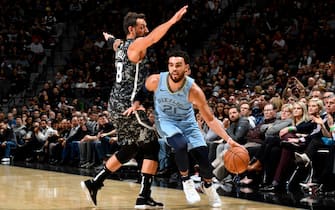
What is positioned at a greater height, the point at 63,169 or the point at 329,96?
the point at 329,96

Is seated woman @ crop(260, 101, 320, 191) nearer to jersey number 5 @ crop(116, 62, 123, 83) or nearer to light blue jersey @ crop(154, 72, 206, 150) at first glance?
light blue jersey @ crop(154, 72, 206, 150)

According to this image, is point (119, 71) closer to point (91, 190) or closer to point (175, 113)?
point (175, 113)

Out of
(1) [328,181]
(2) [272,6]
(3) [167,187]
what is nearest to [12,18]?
(2) [272,6]

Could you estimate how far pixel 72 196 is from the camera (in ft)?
24.7

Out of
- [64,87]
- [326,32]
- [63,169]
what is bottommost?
[63,169]

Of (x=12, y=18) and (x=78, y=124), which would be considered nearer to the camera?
(x=78, y=124)

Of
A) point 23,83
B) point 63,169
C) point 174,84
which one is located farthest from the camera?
point 23,83

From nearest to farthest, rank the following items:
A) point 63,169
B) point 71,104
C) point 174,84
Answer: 1. point 174,84
2. point 63,169
3. point 71,104

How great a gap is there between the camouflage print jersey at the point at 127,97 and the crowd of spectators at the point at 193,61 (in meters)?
2.76

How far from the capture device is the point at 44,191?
317 inches

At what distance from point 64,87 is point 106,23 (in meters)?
3.61

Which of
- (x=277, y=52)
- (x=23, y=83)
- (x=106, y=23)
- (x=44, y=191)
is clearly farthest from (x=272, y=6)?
(x=44, y=191)

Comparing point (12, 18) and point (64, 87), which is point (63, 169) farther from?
point (12, 18)

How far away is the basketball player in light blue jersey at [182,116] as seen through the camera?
6.36 m
